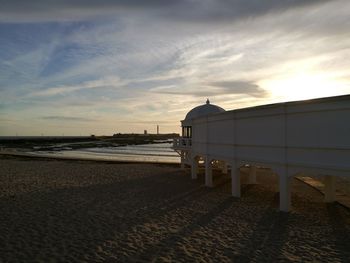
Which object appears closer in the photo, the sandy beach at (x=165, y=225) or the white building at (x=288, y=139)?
the sandy beach at (x=165, y=225)

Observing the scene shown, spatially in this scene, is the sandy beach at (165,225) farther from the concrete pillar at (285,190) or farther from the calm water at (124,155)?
the calm water at (124,155)

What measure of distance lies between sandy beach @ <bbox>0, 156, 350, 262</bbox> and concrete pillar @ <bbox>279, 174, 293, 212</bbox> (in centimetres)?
34

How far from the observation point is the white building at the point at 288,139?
11.1 m

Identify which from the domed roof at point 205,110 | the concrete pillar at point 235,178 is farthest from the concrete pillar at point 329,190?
the domed roof at point 205,110

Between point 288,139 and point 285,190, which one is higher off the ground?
point 288,139

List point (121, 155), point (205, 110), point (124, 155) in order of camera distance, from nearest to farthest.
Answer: point (205, 110) < point (121, 155) < point (124, 155)

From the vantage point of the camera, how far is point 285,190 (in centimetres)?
1356

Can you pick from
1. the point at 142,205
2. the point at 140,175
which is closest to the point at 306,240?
the point at 142,205

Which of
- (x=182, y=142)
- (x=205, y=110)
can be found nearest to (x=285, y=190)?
(x=205, y=110)

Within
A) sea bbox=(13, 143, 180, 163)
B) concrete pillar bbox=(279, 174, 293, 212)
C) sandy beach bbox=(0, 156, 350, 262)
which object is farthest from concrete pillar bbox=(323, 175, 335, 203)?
sea bbox=(13, 143, 180, 163)

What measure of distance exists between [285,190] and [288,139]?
1.97 metres

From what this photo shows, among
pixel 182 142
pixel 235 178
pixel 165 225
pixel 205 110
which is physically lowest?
pixel 165 225

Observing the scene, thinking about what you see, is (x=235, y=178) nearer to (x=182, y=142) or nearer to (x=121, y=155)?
(x=182, y=142)

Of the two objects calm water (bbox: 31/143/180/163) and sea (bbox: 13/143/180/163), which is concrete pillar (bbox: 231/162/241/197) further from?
calm water (bbox: 31/143/180/163)
